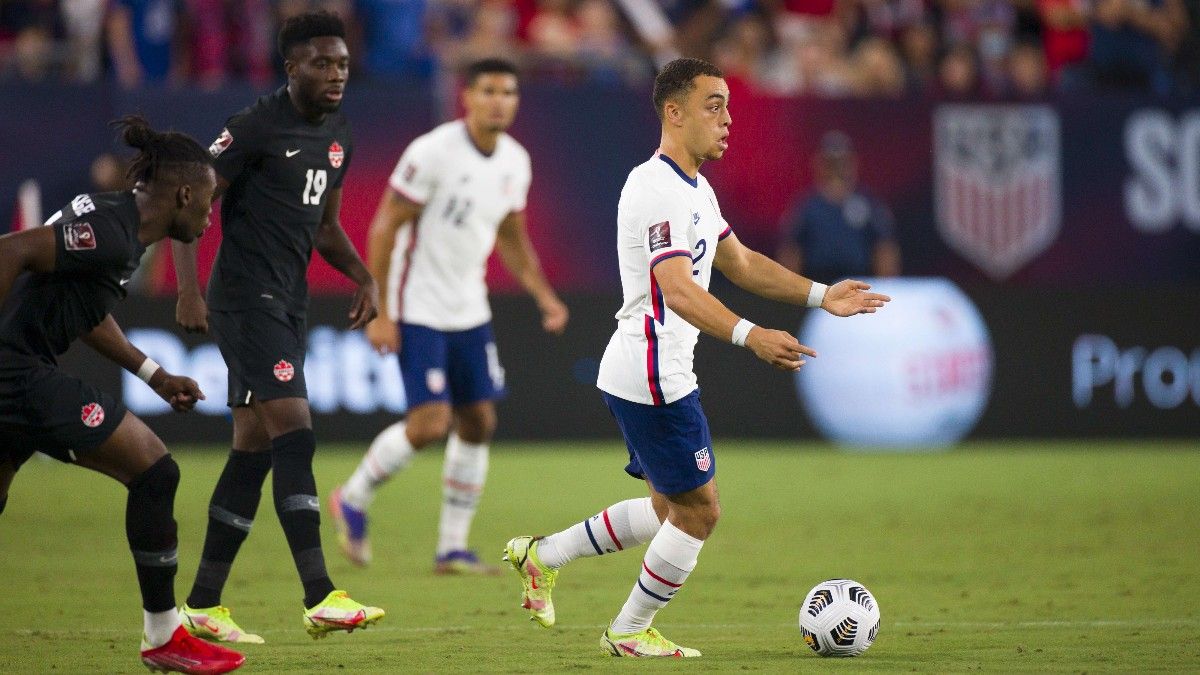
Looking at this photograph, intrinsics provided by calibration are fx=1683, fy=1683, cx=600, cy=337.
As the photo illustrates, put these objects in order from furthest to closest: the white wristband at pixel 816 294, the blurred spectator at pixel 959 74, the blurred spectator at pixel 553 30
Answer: the blurred spectator at pixel 959 74, the blurred spectator at pixel 553 30, the white wristband at pixel 816 294

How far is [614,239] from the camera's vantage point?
56.7 feet

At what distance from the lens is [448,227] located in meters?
9.94

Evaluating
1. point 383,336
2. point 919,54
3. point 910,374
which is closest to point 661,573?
point 383,336

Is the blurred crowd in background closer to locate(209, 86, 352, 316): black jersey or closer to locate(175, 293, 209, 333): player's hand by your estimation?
locate(209, 86, 352, 316): black jersey

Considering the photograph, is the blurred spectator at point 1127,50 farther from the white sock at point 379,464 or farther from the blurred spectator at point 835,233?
the white sock at point 379,464

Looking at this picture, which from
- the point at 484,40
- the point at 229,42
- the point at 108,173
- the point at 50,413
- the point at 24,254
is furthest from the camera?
the point at 229,42

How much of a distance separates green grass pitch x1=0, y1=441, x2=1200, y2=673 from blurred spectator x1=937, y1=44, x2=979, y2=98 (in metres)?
4.42

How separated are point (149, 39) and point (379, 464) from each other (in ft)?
27.1

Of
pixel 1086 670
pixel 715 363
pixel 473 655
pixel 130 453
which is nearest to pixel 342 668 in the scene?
pixel 473 655

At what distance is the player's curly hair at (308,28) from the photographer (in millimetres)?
7254

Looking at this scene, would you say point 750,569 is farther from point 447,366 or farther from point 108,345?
point 108,345

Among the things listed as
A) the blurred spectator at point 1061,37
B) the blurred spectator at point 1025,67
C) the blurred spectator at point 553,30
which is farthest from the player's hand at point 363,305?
the blurred spectator at point 1061,37

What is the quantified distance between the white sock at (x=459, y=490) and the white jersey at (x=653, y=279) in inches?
118

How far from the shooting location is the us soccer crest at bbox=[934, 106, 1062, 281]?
18.1 metres
